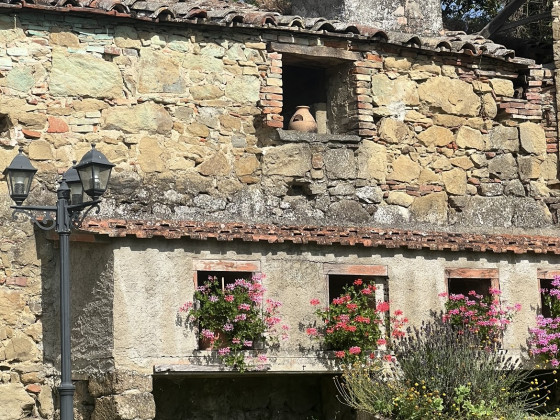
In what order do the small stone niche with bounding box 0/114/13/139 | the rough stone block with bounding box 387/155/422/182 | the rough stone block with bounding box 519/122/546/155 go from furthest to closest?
the rough stone block with bounding box 519/122/546/155
the rough stone block with bounding box 387/155/422/182
the small stone niche with bounding box 0/114/13/139

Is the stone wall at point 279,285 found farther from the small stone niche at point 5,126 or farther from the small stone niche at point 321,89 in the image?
the small stone niche at point 321,89

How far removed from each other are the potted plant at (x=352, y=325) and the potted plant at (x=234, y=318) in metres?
0.59

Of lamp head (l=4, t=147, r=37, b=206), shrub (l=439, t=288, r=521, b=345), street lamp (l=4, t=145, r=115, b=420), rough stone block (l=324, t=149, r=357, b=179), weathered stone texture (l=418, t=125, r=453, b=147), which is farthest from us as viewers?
weathered stone texture (l=418, t=125, r=453, b=147)

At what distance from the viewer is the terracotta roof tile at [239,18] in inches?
485

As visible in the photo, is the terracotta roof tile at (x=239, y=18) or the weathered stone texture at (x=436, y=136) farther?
the weathered stone texture at (x=436, y=136)

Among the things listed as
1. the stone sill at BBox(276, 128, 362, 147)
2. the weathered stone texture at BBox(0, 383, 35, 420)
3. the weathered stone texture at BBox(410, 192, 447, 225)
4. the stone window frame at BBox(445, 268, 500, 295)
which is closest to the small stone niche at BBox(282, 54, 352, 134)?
the stone sill at BBox(276, 128, 362, 147)

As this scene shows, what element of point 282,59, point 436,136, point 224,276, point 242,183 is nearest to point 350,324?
point 224,276

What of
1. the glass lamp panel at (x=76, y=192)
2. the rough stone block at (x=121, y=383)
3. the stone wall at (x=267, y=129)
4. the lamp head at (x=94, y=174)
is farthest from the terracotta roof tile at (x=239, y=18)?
the rough stone block at (x=121, y=383)

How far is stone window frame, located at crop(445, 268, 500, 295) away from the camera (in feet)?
43.6

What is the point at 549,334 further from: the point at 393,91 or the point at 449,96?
the point at 393,91

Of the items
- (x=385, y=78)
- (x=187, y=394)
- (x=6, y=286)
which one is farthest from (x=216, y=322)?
(x=385, y=78)

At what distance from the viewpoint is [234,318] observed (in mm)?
11969

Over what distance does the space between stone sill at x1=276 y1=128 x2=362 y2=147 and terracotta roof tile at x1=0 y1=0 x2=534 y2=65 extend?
1.21 m

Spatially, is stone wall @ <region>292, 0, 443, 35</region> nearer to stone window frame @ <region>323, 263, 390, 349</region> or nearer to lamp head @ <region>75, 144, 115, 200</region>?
stone window frame @ <region>323, 263, 390, 349</region>
